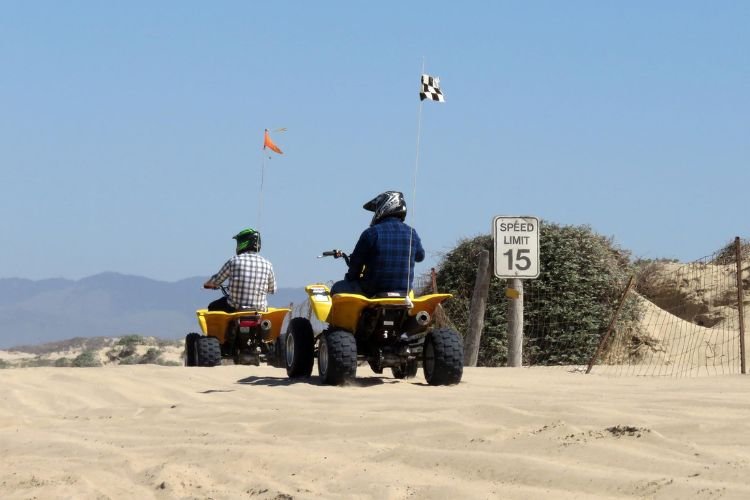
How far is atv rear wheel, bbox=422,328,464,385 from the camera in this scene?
35.4ft

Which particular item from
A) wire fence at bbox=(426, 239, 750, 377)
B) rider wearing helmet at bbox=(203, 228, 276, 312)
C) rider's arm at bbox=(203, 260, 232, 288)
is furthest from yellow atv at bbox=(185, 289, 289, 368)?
wire fence at bbox=(426, 239, 750, 377)

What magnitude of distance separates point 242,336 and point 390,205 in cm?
450

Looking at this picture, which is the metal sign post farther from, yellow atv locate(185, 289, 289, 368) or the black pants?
the black pants

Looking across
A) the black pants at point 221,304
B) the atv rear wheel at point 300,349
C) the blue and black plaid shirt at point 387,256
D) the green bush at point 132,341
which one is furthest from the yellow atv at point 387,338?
the green bush at point 132,341

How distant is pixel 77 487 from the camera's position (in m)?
6.78

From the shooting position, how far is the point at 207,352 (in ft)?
47.3

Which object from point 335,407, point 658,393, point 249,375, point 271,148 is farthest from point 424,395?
point 271,148

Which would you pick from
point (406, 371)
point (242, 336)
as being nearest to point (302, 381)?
point (406, 371)

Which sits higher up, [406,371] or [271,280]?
[271,280]

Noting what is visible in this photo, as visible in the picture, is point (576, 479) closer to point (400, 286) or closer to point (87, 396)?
point (400, 286)

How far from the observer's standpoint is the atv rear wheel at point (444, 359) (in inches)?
425

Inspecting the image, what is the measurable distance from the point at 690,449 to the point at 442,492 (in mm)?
1343

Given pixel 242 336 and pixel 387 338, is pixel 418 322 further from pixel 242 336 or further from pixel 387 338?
pixel 242 336

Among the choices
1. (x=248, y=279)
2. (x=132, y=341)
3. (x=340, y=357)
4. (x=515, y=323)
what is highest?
(x=248, y=279)
